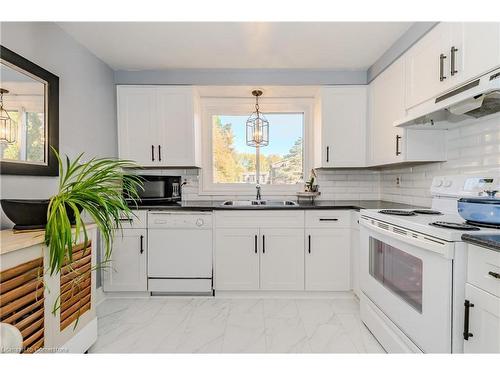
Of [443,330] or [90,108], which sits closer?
[443,330]

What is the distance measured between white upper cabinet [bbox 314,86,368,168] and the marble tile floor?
142 cm

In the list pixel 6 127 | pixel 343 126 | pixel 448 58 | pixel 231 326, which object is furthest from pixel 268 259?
pixel 6 127

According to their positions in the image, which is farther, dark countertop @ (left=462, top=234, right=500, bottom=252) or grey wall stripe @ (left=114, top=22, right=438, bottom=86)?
grey wall stripe @ (left=114, top=22, right=438, bottom=86)

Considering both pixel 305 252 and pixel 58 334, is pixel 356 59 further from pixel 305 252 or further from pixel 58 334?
pixel 58 334

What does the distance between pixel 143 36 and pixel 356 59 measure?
1.95 meters

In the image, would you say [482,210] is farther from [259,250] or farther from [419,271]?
[259,250]

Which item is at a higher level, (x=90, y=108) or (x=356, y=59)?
(x=356, y=59)

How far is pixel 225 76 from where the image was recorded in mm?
2824

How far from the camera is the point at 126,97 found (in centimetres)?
281

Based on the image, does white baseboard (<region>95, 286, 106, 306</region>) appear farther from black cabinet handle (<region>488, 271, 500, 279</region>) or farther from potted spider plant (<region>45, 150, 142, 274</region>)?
black cabinet handle (<region>488, 271, 500, 279</region>)

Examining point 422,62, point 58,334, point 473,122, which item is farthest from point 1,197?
point 473,122

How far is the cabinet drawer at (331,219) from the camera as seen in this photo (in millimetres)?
2549

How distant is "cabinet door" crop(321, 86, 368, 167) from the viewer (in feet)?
9.26

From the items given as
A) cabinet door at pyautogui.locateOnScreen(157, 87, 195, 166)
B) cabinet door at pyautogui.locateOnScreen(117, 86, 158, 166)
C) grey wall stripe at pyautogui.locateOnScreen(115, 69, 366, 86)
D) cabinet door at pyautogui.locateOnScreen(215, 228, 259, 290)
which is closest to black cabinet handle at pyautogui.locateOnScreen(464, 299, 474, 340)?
cabinet door at pyautogui.locateOnScreen(215, 228, 259, 290)
